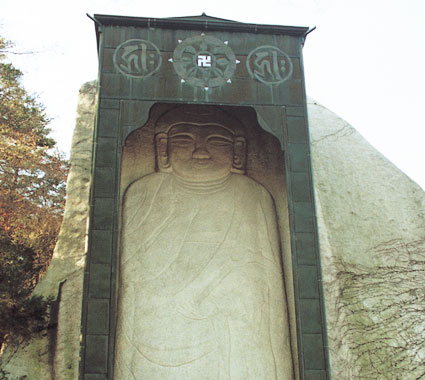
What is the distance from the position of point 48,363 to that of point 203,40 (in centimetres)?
373

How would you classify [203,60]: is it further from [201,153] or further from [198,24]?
[201,153]

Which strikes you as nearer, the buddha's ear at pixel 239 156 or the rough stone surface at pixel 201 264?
the rough stone surface at pixel 201 264

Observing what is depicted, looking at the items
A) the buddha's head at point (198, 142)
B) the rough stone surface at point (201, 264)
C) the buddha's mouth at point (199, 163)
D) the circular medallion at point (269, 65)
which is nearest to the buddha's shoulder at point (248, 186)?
the rough stone surface at point (201, 264)

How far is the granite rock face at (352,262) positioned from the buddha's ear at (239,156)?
3.22 ft

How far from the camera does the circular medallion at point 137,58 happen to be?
5.17 meters

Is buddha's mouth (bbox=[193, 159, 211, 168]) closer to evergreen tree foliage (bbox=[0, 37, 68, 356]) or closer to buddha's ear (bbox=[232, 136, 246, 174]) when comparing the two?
buddha's ear (bbox=[232, 136, 246, 174])

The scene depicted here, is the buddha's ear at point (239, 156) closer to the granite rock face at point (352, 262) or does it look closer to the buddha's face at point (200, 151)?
the buddha's face at point (200, 151)

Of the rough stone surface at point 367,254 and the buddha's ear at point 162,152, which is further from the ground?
the buddha's ear at point 162,152

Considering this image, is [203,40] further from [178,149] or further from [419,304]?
[419,304]

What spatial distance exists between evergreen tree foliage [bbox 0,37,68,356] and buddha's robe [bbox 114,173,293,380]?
3.51ft

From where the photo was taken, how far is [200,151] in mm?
6316

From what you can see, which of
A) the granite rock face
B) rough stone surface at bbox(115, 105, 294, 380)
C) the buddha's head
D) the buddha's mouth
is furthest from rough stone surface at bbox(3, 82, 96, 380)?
the buddha's mouth

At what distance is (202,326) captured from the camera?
211 inches

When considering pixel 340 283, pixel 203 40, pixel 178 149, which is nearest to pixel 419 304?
pixel 340 283
